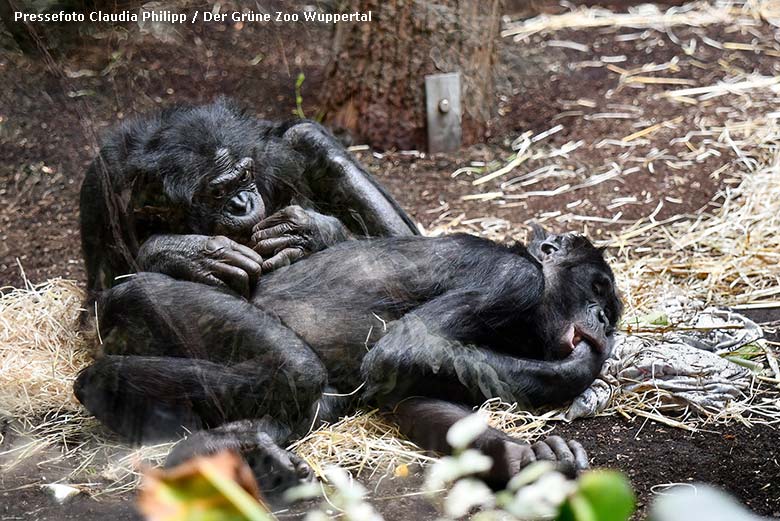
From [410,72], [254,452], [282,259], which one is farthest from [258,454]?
[410,72]

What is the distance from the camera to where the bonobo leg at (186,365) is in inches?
97.1

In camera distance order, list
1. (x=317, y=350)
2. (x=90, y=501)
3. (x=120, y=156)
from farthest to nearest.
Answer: (x=317, y=350), (x=120, y=156), (x=90, y=501)

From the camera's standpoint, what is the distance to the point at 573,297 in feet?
10.6

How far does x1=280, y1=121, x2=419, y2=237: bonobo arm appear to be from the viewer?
3.44 metres

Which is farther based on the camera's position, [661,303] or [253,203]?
[661,303]

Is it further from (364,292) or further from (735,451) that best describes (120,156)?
(735,451)

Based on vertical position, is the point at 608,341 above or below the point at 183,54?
below

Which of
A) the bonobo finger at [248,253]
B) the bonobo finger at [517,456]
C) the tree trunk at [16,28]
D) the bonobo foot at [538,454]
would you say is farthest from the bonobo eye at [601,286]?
the tree trunk at [16,28]

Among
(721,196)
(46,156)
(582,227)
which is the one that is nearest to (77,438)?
(46,156)

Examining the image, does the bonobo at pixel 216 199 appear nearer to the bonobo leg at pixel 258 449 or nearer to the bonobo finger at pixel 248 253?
the bonobo finger at pixel 248 253

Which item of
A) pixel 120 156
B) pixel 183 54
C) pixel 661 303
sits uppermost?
pixel 183 54

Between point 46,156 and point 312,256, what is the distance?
3.23 feet

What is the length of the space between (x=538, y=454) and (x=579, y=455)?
0.40ft

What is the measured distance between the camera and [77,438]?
2.40 meters
